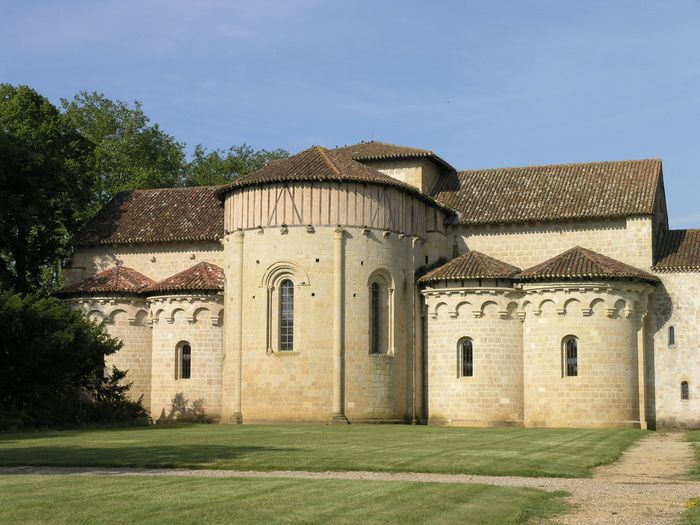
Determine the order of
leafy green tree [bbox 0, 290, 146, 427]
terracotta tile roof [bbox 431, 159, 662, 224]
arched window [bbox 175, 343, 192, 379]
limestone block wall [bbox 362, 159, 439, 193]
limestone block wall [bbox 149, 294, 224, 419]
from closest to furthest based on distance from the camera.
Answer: leafy green tree [bbox 0, 290, 146, 427]
terracotta tile roof [bbox 431, 159, 662, 224]
limestone block wall [bbox 149, 294, 224, 419]
arched window [bbox 175, 343, 192, 379]
limestone block wall [bbox 362, 159, 439, 193]

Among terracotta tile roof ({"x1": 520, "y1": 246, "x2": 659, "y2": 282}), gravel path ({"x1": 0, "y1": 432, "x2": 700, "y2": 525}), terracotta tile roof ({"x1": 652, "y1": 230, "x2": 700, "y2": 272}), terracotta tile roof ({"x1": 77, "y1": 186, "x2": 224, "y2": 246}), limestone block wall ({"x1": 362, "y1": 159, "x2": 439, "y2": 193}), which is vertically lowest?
gravel path ({"x1": 0, "y1": 432, "x2": 700, "y2": 525})

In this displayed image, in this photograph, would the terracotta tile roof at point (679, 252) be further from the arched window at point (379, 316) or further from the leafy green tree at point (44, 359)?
the leafy green tree at point (44, 359)

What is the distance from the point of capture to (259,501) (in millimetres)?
16969

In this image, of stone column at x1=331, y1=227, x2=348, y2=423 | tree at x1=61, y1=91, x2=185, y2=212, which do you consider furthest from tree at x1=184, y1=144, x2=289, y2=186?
stone column at x1=331, y1=227, x2=348, y2=423

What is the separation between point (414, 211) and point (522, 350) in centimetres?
864

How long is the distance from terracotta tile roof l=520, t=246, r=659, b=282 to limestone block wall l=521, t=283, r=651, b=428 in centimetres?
44

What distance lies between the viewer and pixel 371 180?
48.1 metres

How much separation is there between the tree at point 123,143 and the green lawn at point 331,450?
4238cm

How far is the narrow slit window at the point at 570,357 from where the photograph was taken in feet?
154

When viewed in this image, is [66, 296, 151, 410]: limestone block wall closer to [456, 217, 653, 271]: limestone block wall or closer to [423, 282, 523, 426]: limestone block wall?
[423, 282, 523, 426]: limestone block wall

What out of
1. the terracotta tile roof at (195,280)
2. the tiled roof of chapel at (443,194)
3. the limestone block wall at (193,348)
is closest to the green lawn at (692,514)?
the tiled roof of chapel at (443,194)

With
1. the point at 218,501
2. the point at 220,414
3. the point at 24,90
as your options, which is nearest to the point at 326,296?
the point at 220,414

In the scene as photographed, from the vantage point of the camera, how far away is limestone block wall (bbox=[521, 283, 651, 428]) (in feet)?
152

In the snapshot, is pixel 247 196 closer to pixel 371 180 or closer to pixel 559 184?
pixel 371 180
